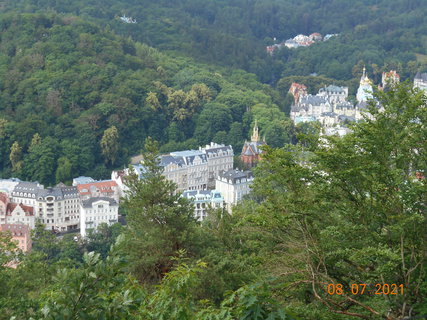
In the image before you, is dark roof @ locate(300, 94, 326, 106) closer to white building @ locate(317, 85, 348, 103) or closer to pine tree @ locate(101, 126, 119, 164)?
white building @ locate(317, 85, 348, 103)

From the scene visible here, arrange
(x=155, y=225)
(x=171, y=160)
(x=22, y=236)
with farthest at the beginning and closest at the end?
(x=171, y=160) → (x=22, y=236) → (x=155, y=225)

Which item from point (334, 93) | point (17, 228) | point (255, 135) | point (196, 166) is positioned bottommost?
point (17, 228)

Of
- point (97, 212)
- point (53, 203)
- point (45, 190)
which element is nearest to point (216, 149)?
point (97, 212)

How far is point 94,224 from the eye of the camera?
4519 centimetres

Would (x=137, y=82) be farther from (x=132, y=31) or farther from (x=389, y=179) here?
(x=389, y=179)

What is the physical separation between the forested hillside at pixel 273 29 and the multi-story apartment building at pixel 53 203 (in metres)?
45.5

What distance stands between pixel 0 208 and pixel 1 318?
125 feet

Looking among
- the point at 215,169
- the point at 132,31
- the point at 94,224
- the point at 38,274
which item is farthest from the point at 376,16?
the point at 38,274

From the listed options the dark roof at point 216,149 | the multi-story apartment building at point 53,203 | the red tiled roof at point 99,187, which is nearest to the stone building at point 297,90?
the dark roof at point 216,149
